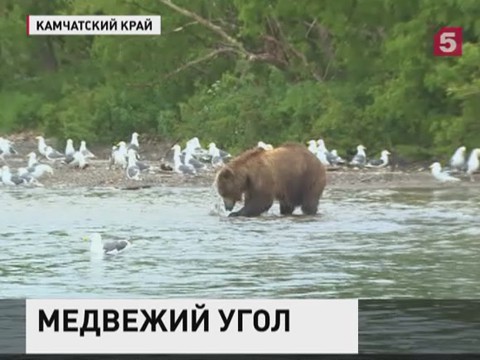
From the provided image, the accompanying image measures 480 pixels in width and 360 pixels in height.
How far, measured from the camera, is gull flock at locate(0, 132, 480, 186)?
847cm

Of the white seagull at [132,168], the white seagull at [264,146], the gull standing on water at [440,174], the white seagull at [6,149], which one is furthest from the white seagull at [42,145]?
the gull standing on water at [440,174]

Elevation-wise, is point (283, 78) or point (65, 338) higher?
point (283, 78)

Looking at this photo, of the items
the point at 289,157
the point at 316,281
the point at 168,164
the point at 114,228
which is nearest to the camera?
the point at 316,281

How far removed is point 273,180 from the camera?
10.8m

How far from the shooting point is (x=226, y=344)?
7418 millimetres

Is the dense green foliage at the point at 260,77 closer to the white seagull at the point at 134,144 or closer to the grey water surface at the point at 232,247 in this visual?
the white seagull at the point at 134,144

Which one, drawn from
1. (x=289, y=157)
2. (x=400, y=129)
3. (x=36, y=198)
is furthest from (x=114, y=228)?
(x=289, y=157)

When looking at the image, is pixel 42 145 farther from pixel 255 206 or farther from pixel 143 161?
pixel 255 206

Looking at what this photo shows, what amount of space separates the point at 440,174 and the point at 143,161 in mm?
1127

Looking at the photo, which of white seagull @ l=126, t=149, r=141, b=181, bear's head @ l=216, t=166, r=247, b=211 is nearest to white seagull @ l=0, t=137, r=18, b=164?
white seagull @ l=126, t=149, r=141, b=181

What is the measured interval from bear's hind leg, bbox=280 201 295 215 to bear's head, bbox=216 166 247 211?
0.20m

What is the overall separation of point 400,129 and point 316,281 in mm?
1046

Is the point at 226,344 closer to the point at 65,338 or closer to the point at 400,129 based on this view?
the point at 65,338

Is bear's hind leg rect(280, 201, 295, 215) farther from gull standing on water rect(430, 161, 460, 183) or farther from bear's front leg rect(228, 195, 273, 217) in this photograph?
gull standing on water rect(430, 161, 460, 183)
